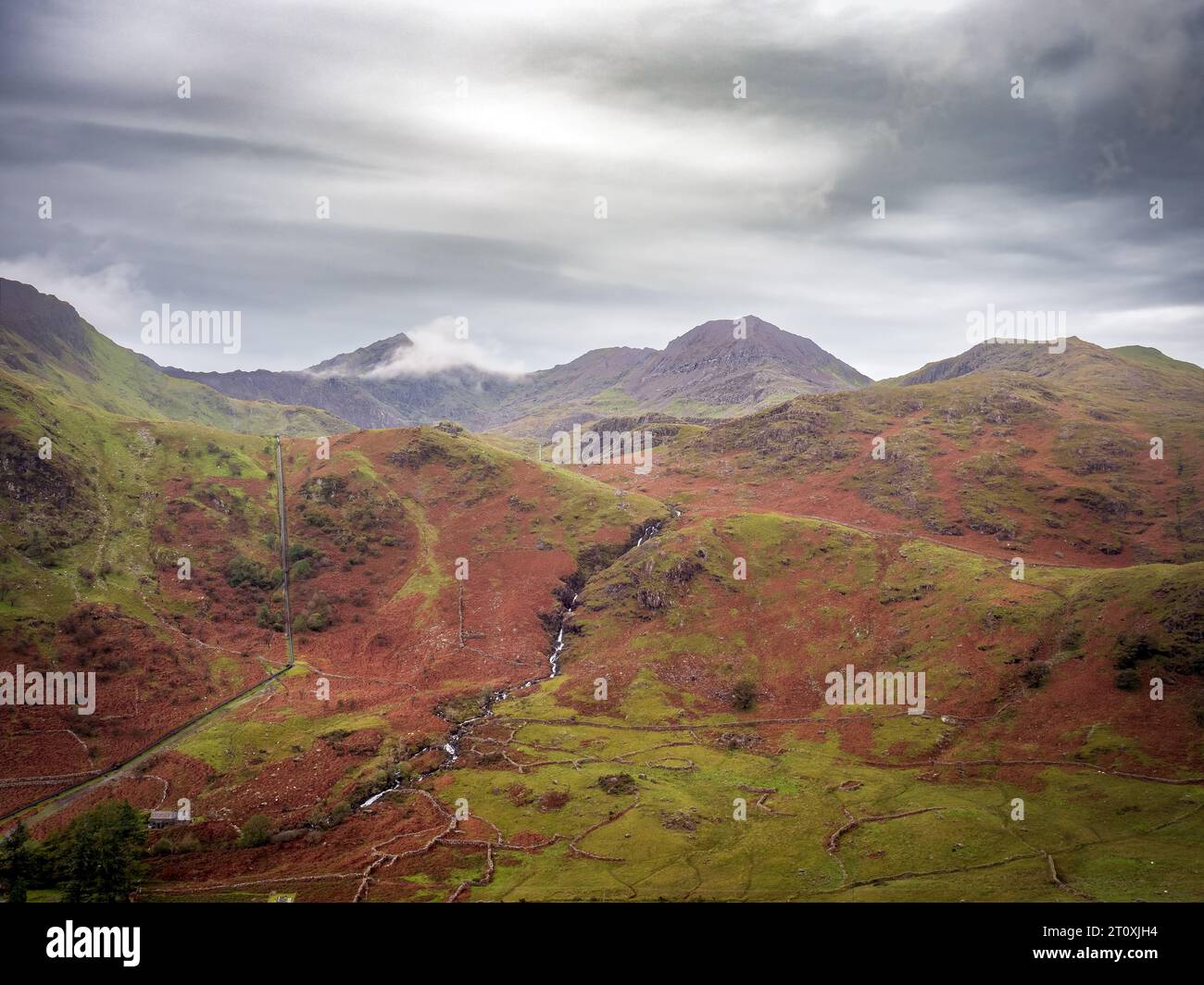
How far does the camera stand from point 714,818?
89.9 meters

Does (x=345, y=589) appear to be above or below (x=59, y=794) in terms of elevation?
above

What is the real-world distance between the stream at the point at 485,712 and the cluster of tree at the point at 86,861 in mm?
28548

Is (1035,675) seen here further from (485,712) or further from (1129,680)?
(485,712)

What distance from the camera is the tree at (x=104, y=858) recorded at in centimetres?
7131

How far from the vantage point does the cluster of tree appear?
7138 cm

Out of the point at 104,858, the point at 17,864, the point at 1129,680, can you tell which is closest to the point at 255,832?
the point at 104,858

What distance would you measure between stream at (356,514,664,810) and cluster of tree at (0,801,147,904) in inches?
1124

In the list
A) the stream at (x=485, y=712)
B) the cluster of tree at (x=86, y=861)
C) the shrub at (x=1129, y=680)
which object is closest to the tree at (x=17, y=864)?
the cluster of tree at (x=86, y=861)

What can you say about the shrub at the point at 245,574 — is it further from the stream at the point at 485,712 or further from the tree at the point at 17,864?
the tree at the point at 17,864

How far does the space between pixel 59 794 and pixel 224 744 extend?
818 inches

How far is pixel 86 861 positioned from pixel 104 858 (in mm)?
1532

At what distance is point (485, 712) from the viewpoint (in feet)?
426

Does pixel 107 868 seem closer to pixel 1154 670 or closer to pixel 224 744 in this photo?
pixel 224 744
